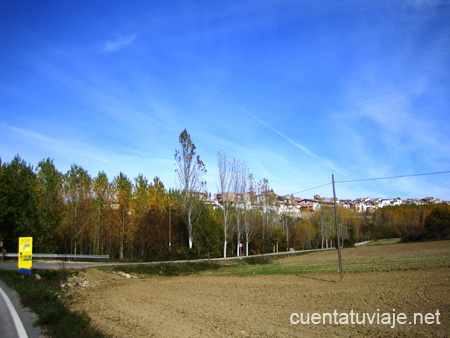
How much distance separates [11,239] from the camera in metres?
41.3

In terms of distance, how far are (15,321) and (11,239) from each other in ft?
124

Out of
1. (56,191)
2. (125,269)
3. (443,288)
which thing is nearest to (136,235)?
(56,191)

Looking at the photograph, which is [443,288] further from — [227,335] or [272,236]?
[272,236]

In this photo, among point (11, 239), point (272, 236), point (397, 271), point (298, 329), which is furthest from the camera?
point (272, 236)

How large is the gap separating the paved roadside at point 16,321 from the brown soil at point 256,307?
2147 millimetres

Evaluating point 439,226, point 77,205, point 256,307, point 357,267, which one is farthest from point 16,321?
point 439,226

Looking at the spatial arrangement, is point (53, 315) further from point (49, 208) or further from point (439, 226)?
point (439, 226)

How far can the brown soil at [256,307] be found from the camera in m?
10.4

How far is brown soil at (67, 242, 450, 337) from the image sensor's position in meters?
10.4

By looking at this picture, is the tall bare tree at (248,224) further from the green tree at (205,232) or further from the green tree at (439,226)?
the green tree at (439,226)

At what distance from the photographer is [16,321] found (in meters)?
9.52

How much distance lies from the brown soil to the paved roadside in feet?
7.05

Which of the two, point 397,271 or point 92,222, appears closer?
point 397,271

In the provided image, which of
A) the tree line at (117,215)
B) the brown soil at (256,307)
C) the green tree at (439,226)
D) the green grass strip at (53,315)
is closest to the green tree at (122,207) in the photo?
the tree line at (117,215)
